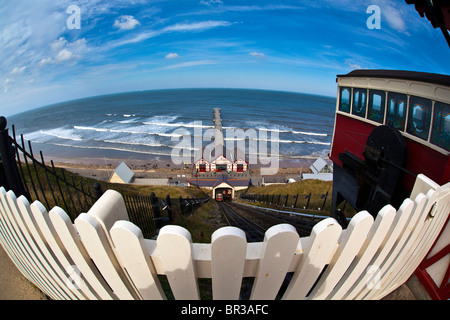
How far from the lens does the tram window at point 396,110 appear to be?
4875 millimetres

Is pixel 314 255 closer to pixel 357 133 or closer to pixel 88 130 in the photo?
pixel 357 133

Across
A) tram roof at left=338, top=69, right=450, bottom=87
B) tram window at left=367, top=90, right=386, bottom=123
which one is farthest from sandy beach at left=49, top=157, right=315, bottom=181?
tram window at left=367, top=90, right=386, bottom=123

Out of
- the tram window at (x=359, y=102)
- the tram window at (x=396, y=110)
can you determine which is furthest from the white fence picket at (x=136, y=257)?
the tram window at (x=359, y=102)

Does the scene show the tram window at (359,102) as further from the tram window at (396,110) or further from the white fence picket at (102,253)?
the white fence picket at (102,253)

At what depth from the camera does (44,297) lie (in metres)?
2.60

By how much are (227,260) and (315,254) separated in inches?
23.5

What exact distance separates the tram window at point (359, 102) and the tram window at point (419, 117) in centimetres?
153

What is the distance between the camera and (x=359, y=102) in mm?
6371

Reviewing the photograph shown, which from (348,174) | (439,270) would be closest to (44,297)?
(439,270)

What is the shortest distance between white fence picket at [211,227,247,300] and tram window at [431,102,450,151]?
4373 mm

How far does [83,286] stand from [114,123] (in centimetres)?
8234

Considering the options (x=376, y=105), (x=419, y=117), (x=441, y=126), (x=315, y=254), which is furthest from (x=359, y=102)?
(x=315, y=254)

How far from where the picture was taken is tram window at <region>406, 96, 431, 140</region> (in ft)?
14.0

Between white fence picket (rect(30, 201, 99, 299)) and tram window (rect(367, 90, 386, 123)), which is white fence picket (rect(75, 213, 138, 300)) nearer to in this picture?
white fence picket (rect(30, 201, 99, 299))
